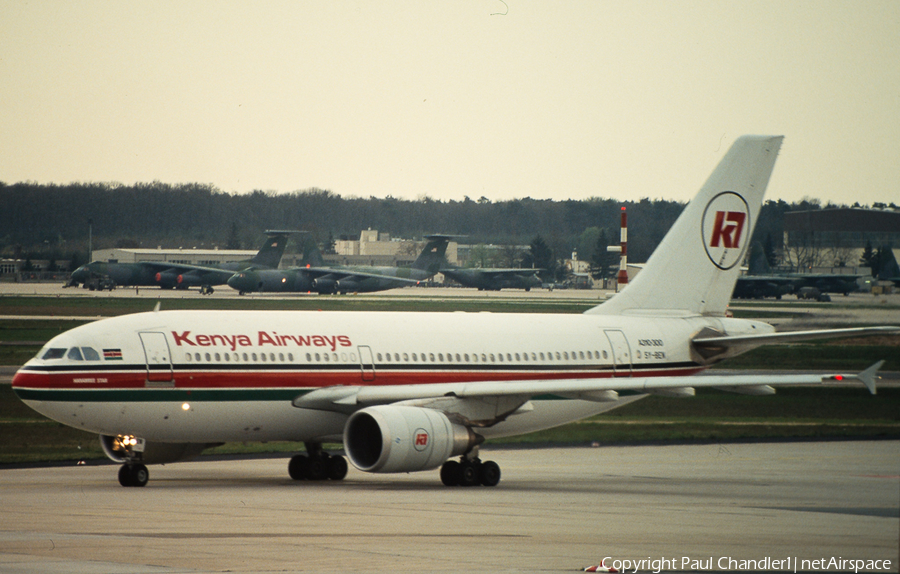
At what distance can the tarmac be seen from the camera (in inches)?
587

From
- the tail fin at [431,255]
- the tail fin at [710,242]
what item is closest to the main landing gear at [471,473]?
the tail fin at [710,242]

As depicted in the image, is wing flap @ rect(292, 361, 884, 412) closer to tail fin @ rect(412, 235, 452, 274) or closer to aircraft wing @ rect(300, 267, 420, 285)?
aircraft wing @ rect(300, 267, 420, 285)

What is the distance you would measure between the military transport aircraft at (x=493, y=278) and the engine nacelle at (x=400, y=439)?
333 feet

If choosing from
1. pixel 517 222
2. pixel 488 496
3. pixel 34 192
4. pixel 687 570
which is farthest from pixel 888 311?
pixel 517 222

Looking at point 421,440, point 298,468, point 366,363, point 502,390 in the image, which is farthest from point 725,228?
point 298,468

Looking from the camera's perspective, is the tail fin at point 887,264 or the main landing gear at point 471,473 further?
the tail fin at point 887,264

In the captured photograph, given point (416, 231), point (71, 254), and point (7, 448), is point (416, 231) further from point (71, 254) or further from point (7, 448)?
point (7, 448)

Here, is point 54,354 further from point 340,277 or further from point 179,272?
point 340,277

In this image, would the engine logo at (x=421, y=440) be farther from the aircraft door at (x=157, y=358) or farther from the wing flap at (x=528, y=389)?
the aircraft door at (x=157, y=358)

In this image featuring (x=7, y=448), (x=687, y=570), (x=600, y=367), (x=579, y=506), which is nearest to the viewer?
(x=687, y=570)

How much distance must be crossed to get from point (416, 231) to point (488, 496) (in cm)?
10844

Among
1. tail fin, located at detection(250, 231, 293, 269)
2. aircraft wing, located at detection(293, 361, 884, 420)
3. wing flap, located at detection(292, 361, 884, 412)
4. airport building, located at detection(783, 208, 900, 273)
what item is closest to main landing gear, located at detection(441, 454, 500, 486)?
aircraft wing, located at detection(293, 361, 884, 420)

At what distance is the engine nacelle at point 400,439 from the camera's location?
83.3 ft

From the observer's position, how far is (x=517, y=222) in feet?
426
